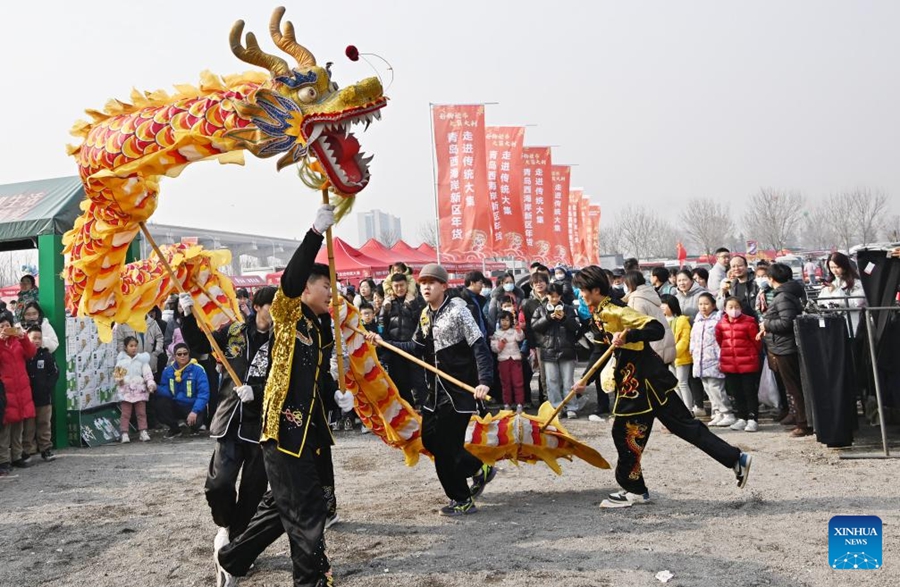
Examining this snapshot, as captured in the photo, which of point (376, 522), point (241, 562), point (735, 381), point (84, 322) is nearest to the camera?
point (241, 562)

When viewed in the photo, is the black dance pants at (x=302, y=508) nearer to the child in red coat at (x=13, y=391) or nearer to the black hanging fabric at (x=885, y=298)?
the child in red coat at (x=13, y=391)

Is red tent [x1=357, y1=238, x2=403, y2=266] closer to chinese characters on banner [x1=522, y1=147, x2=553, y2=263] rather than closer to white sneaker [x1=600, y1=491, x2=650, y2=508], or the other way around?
chinese characters on banner [x1=522, y1=147, x2=553, y2=263]

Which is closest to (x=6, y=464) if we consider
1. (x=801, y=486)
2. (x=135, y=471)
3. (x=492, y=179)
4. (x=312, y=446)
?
(x=135, y=471)

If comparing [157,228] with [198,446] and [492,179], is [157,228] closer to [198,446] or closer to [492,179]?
[492,179]

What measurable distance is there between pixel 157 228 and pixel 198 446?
2019cm

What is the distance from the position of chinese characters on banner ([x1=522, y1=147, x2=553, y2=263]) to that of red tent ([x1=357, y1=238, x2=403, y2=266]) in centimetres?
399

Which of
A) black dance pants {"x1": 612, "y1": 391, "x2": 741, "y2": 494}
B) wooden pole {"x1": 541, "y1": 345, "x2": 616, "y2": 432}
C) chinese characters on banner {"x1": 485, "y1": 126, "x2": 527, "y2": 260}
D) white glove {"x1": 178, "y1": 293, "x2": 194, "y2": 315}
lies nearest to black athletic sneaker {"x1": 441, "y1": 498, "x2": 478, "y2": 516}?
wooden pole {"x1": 541, "y1": 345, "x2": 616, "y2": 432}

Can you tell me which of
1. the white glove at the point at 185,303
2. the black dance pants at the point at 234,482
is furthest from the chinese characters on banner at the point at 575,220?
the black dance pants at the point at 234,482

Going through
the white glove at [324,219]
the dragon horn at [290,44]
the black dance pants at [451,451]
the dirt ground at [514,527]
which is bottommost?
the dirt ground at [514,527]

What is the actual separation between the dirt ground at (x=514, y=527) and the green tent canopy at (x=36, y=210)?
2.97 m

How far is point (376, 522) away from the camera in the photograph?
200 inches

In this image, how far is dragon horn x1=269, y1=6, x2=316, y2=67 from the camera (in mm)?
3854

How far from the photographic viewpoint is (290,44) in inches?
153

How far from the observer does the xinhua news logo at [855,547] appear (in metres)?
3.79
